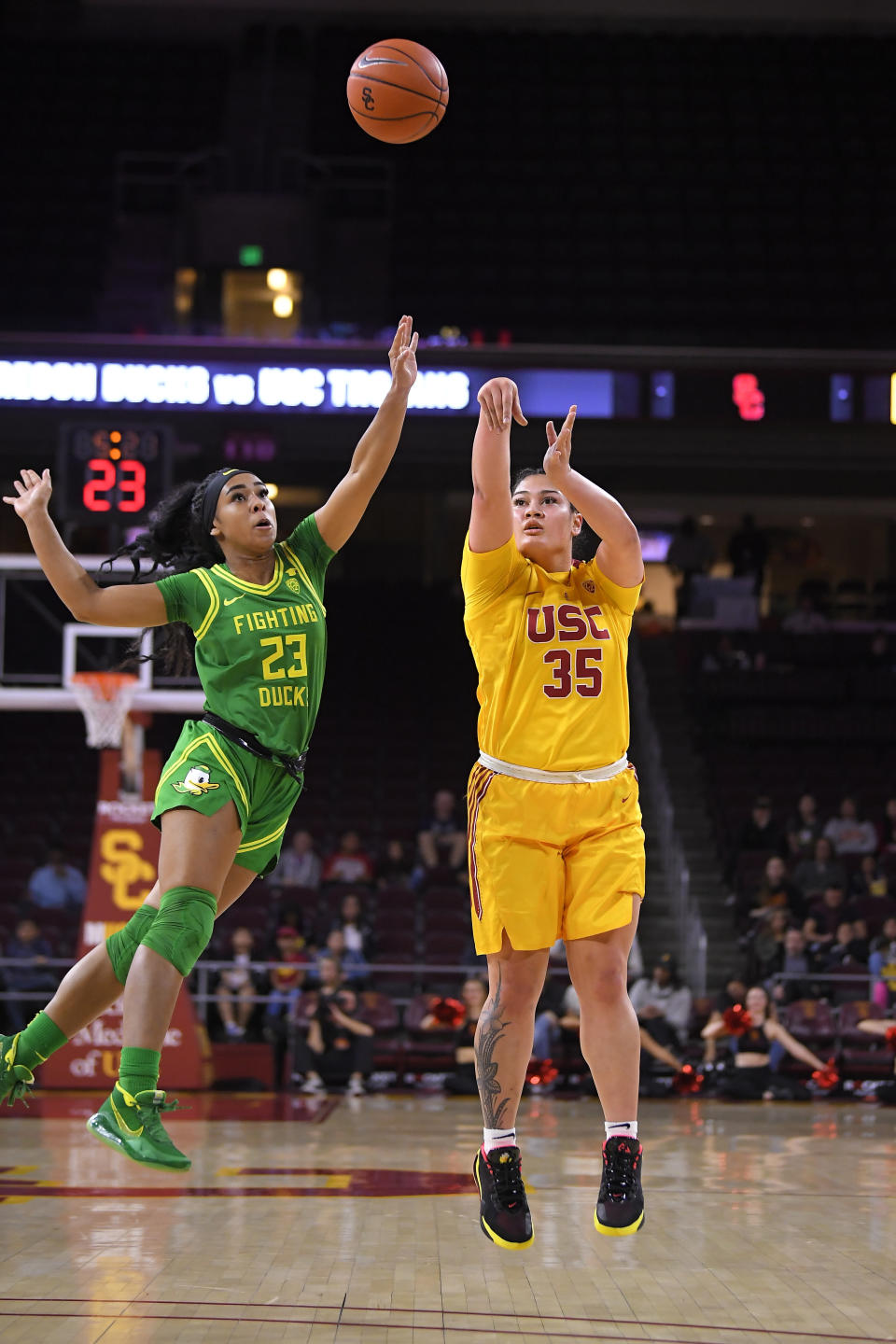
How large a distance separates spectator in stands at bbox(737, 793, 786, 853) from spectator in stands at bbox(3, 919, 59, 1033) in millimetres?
6709

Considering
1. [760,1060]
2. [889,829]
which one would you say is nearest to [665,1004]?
[760,1060]

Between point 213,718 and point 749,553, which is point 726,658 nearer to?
point 749,553

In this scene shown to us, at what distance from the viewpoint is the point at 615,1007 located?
4734mm

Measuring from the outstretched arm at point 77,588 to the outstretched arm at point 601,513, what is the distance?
130 centimetres

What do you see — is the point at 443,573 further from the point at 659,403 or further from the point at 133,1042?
the point at 133,1042

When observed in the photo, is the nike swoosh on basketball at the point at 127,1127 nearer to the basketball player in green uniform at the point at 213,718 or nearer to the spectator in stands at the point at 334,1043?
the basketball player in green uniform at the point at 213,718

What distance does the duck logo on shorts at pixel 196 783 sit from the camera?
15.4 feet

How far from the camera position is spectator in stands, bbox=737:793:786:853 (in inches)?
602

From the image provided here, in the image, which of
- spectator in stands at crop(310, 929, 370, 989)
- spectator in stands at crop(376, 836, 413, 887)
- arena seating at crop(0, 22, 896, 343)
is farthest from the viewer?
arena seating at crop(0, 22, 896, 343)

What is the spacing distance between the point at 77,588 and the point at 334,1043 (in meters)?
8.43

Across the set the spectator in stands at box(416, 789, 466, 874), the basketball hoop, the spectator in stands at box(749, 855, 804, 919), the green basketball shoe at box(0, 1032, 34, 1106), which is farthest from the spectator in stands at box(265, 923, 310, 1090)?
the green basketball shoe at box(0, 1032, 34, 1106)

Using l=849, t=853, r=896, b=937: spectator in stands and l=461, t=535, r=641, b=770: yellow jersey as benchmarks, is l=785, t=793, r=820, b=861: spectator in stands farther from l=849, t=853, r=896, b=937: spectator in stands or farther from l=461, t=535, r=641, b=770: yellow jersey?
l=461, t=535, r=641, b=770: yellow jersey

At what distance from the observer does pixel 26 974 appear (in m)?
12.9

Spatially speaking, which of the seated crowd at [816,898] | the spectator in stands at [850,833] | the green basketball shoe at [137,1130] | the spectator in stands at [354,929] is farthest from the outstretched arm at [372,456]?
the spectator in stands at [850,833]
